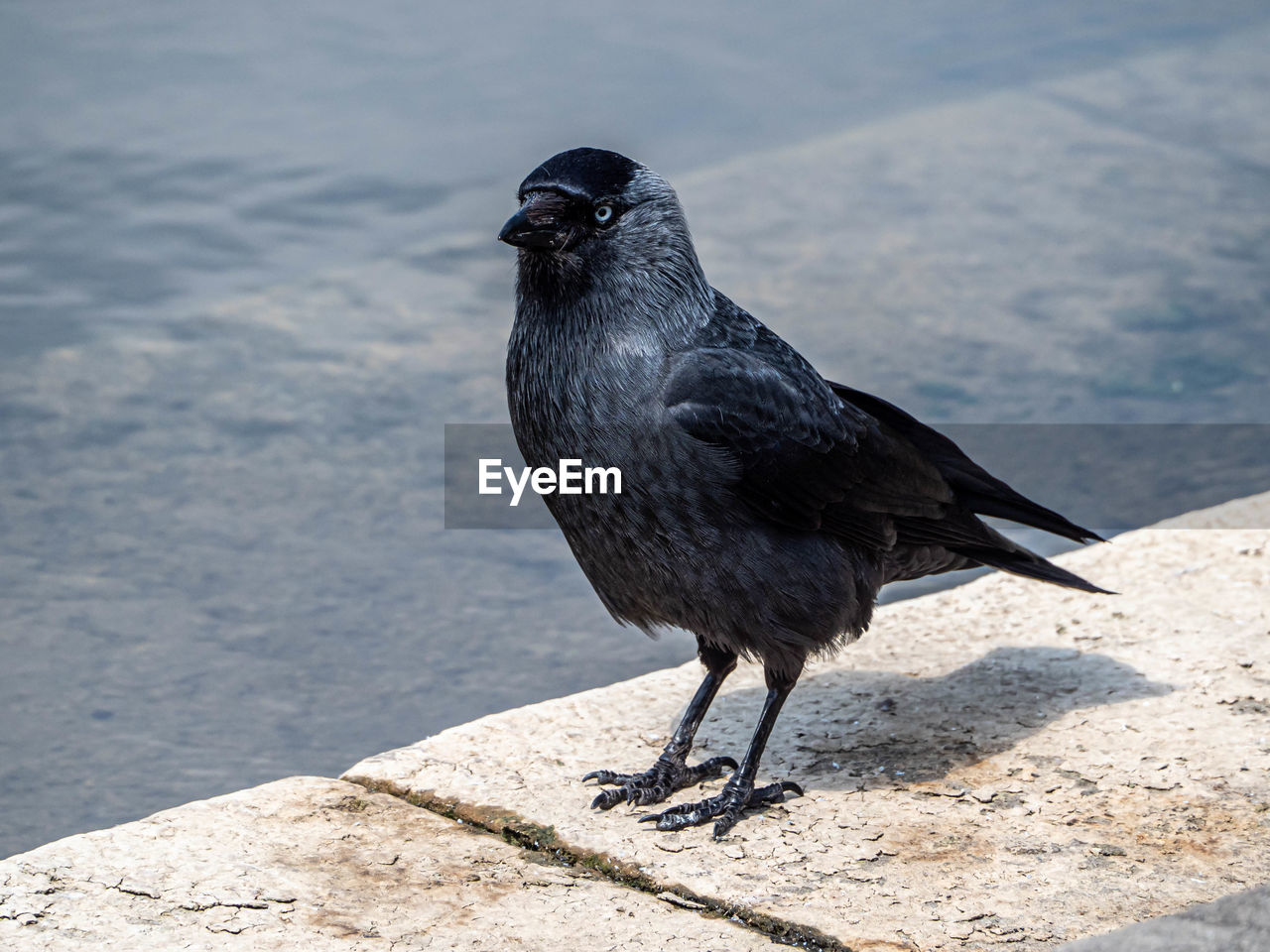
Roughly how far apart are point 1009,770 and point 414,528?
10.4ft

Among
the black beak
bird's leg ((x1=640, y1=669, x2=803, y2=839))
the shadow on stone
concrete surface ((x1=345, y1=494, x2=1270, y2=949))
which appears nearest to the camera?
concrete surface ((x1=345, y1=494, x2=1270, y2=949))

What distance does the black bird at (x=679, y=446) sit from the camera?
12.0 ft

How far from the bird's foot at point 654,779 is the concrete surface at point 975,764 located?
50mm

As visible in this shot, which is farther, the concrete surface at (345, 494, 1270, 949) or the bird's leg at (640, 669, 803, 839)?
the bird's leg at (640, 669, 803, 839)

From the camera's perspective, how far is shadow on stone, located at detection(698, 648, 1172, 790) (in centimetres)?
405

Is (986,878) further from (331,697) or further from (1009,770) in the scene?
(331,697)

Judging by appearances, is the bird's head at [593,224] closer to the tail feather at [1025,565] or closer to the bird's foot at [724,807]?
the tail feather at [1025,565]

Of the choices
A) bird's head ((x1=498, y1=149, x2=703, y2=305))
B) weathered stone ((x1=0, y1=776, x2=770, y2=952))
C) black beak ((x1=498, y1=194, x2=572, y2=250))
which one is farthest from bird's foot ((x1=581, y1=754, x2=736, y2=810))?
black beak ((x1=498, y1=194, x2=572, y2=250))

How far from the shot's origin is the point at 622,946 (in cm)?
309

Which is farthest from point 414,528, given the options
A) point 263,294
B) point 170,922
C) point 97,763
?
point 170,922

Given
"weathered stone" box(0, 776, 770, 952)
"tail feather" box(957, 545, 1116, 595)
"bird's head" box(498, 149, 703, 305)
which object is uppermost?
"bird's head" box(498, 149, 703, 305)

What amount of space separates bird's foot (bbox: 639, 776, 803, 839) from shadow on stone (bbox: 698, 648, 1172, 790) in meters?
0.15

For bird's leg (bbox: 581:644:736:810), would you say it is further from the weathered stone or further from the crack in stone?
the weathered stone

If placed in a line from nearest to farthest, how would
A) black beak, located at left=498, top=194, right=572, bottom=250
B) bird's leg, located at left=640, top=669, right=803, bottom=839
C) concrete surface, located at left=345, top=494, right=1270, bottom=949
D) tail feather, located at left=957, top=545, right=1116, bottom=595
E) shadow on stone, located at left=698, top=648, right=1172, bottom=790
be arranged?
concrete surface, located at left=345, top=494, right=1270, bottom=949, black beak, located at left=498, top=194, right=572, bottom=250, bird's leg, located at left=640, top=669, right=803, bottom=839, shadow on stone, located at left=698, top=648, right=1172, bottom=790, tail feather, located at left=957, top=545, right=1116, bottom=595
